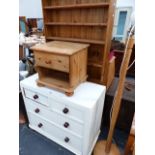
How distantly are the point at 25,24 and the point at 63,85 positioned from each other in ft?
14.6

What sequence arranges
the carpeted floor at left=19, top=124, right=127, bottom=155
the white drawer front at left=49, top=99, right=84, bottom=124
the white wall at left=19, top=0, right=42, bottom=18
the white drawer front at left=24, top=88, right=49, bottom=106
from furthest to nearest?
the white wall at left=19, top=0, right=42, bottom=18 < the carpeted floor at left=19, top=124, right=127, bottom=155 < the white drawer front at left=24, top=88, right=49, bottom=106 < the white drawer front at left=49, top=99, right=84, bottom=124

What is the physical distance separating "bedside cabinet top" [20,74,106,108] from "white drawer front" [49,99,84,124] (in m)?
0.07

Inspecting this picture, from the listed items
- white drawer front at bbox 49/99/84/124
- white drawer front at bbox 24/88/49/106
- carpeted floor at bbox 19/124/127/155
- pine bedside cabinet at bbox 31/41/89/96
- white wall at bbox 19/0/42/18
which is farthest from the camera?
white wall at bbox 19/0/42/18

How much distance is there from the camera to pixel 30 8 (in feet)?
16.9

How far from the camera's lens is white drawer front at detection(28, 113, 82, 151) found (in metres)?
1.31

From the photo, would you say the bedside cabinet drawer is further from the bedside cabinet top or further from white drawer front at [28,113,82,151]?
white drawer front at [28,113,82,151]

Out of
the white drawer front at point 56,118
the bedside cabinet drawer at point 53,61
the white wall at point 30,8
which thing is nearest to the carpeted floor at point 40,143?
the white drawer front at point 56,118

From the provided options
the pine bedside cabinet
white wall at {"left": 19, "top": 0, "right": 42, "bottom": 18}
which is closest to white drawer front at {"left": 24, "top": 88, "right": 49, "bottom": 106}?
the pine bedside cabinet

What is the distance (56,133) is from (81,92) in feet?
1.95

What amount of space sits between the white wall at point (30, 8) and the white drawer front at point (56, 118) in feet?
15.5

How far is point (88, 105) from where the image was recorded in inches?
40.6

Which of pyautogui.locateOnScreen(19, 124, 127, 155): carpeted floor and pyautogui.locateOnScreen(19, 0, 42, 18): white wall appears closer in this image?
pyautogui.locateOnScreen(19, 124, 127, 155): carpeted floor

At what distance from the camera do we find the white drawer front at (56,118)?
1200 millimetres
